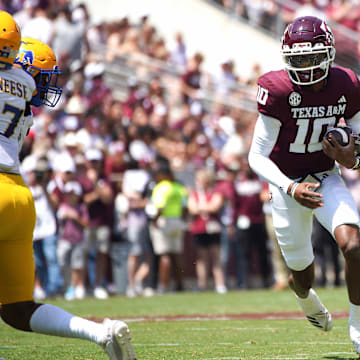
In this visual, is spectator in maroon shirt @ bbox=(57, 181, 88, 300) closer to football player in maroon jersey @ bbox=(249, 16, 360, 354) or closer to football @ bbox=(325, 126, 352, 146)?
football player in maroon jersey @ bbox=(249, 16, 360, 354)

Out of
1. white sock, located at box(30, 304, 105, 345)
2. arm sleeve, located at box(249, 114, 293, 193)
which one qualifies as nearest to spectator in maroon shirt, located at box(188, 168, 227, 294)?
arm sleeve, located at box(249, 114, 293, 193)

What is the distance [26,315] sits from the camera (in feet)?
14.2

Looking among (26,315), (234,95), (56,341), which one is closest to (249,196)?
(234,95)

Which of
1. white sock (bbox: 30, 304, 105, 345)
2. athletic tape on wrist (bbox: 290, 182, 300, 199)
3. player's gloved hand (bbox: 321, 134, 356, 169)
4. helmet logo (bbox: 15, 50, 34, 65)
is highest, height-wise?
helmet logo (bbox: 15, 50, 34, 65)

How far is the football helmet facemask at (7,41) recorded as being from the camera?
14.5ft

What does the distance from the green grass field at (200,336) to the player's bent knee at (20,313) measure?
0.98m

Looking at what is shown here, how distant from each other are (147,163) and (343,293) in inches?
134

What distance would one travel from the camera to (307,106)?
218 inches

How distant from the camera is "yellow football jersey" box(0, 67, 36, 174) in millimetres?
4395

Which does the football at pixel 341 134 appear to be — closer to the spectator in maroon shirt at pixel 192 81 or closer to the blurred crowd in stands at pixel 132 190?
the blurred crowd in stands at pixel 132 190

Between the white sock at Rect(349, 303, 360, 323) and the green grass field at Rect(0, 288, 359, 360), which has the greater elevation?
the white sock at Rect(349, 303, 360, 323)

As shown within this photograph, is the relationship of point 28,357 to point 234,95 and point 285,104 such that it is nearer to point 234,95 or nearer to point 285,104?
point 285,104

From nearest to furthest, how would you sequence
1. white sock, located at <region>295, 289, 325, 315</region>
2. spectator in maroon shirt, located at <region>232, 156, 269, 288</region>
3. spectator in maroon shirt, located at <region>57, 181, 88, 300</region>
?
white sock, located at <region>295, 289, 325, 315</region> < spectator in maroon shirt, located at <region>57, 181, 88, 300</region> < spectator in maroon shirt, located at <region>232, 156, 269, 288</region>

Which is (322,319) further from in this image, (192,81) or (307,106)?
(192,81)
